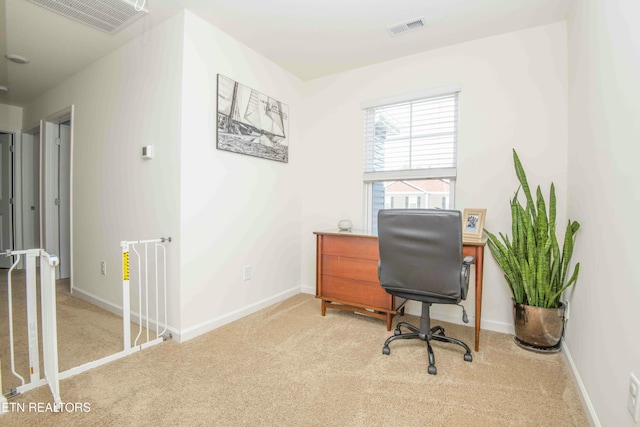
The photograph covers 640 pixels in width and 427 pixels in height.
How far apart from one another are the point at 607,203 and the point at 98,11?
11.3ft

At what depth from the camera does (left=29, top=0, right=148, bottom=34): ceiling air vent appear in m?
2.20

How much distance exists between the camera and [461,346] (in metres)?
2.24

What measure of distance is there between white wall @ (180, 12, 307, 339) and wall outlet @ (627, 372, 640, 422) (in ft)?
8.23

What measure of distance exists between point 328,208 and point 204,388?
7.15ft

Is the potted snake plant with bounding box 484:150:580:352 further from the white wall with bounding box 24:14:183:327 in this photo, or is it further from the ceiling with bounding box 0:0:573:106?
the white wall with bounding box 24:14:183:327

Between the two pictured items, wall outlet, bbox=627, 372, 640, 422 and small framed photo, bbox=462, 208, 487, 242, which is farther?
small framed photo, bbox=462, 208, 487, 242

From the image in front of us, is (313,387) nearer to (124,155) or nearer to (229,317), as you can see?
(229,317)

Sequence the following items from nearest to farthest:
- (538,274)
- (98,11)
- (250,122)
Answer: (538,274), (98,11), (250,122)

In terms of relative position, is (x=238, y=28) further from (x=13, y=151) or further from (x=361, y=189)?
(x=13, y=151)

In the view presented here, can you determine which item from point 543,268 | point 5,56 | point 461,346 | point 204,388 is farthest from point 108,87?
point 543,268

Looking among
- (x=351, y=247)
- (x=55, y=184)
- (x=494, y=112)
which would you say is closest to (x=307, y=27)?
(x=494, y=112)

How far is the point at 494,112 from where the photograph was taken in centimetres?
263

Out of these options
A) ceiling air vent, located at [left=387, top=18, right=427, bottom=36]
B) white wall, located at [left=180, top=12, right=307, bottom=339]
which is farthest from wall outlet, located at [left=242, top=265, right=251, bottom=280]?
ceiling air vent, located at [left=387, top=18, right=427, bottom=36]

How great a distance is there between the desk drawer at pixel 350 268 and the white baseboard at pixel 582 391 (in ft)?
4.45
